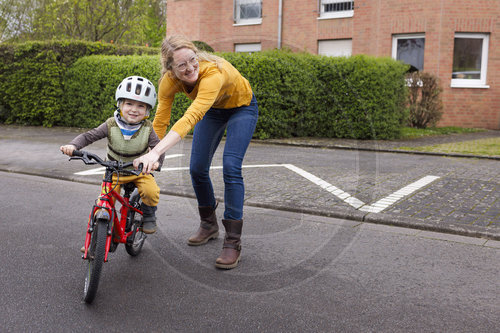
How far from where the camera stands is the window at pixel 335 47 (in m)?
20.7

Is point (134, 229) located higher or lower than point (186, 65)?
lower

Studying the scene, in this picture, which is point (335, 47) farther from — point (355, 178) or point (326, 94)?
point (355, 178)

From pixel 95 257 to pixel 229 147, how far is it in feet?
4.69

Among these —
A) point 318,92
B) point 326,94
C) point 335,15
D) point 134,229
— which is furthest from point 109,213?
point 335,15

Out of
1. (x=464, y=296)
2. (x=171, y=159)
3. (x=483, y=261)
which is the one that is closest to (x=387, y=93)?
(x=171, y=159)

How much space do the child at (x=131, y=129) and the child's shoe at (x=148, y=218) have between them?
165 millimetres

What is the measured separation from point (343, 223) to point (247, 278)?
1948 millimetres

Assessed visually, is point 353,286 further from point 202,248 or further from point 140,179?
point 140,179

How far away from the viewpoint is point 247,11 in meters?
23.3

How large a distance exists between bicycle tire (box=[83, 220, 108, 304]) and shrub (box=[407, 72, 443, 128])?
1284cm

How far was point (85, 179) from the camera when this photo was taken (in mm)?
7836

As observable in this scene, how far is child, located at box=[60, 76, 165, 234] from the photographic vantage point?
3746 mm

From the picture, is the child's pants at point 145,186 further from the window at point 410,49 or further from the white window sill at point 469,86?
the white window sill at point 469,86

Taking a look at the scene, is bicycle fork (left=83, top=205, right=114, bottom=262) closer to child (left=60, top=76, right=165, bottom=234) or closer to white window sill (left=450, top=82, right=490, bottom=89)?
child (left=60, top=76, right=165, bottom=234)
